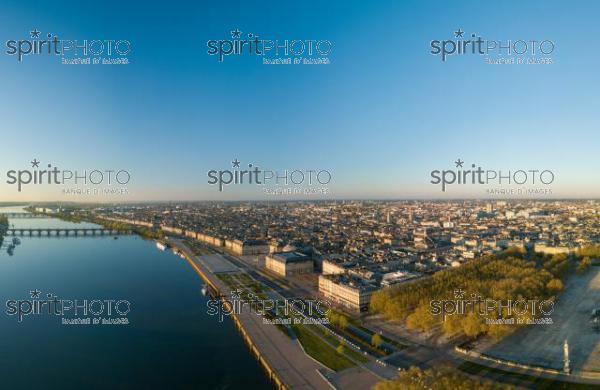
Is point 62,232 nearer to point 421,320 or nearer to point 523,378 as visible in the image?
point 421,320

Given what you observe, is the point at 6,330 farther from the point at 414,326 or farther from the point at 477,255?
the point at 477,255

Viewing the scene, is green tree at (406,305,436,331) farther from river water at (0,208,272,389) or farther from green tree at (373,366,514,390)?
river water at (0,208,272,389)

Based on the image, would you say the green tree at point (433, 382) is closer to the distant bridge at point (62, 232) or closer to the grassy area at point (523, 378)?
the grassy area at point (523, 378)

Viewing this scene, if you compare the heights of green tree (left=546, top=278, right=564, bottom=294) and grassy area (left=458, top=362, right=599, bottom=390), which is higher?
green tree (left=546, top=278, right=564, bottom=294)

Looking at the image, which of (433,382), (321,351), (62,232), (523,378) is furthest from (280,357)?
(62,232)

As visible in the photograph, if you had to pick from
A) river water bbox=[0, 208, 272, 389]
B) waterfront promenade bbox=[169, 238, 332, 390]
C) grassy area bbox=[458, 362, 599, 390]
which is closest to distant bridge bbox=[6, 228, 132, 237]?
river water bbox=[0, 208, 272, 389]

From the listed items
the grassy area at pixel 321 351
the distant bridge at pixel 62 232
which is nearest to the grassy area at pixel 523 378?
the grassy area at pixel 321 351
